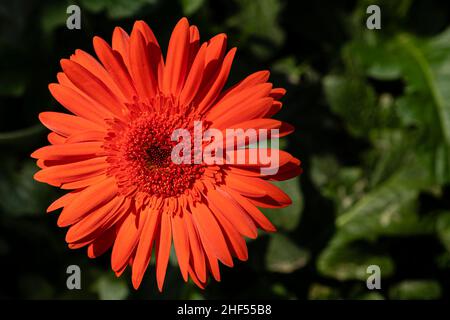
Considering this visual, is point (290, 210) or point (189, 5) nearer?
point (189, 5)

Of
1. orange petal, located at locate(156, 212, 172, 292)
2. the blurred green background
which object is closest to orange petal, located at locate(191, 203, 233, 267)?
orange petal, located at locate(156, 212, 172, 292)

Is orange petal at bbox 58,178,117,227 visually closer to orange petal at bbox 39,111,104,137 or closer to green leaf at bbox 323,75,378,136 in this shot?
orange petal at bbox 39,111,104,137

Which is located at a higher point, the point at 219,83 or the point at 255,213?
the point at 219,83

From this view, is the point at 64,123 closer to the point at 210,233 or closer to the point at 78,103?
the point at 78,103

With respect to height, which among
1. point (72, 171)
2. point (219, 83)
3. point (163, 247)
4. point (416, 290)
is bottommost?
point (416, 290)

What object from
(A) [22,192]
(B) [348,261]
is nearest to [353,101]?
(B) [348,261]

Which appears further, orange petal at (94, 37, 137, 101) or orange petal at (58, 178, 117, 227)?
orange petal at (58, 178, 117, 227)

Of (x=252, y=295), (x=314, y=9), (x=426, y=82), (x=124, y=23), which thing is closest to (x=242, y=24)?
(x=314, y=9)

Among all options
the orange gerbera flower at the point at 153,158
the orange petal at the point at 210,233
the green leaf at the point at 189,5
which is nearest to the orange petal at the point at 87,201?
the orange gerbera flower at the point at 153,158
